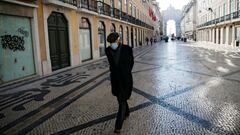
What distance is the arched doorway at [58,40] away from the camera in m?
10.7

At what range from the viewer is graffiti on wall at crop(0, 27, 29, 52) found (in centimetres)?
778

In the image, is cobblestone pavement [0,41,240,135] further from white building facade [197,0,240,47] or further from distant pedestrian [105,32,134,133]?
white building facade [197,0,240,47]

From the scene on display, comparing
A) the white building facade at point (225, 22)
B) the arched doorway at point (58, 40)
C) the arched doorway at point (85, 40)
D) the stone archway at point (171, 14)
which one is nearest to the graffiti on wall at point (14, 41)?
the arched doorway at point (58, 40)

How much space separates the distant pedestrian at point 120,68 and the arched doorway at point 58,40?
780 cm

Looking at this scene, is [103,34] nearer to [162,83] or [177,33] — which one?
[162,83]

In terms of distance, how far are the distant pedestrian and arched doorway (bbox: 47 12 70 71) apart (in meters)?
7.80

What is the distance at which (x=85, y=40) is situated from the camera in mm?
14781

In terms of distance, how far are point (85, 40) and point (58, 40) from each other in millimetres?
3560

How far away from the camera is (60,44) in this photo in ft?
37.9

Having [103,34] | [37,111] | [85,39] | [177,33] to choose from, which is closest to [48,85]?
[37,111]

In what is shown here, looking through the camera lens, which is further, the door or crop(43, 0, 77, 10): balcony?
crop(43, 0, 77, 10): balcony

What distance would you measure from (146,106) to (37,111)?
2.43 meters

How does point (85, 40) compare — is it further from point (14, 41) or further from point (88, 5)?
point (14, 41)

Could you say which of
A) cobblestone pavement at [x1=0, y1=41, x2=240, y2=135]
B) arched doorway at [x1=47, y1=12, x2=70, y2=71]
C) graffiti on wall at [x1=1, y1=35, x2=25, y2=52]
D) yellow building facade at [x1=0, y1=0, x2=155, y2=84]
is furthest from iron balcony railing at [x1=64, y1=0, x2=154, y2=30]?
cobblestone pavement at [x1=0, y1=41, x2=240, y2=135]
